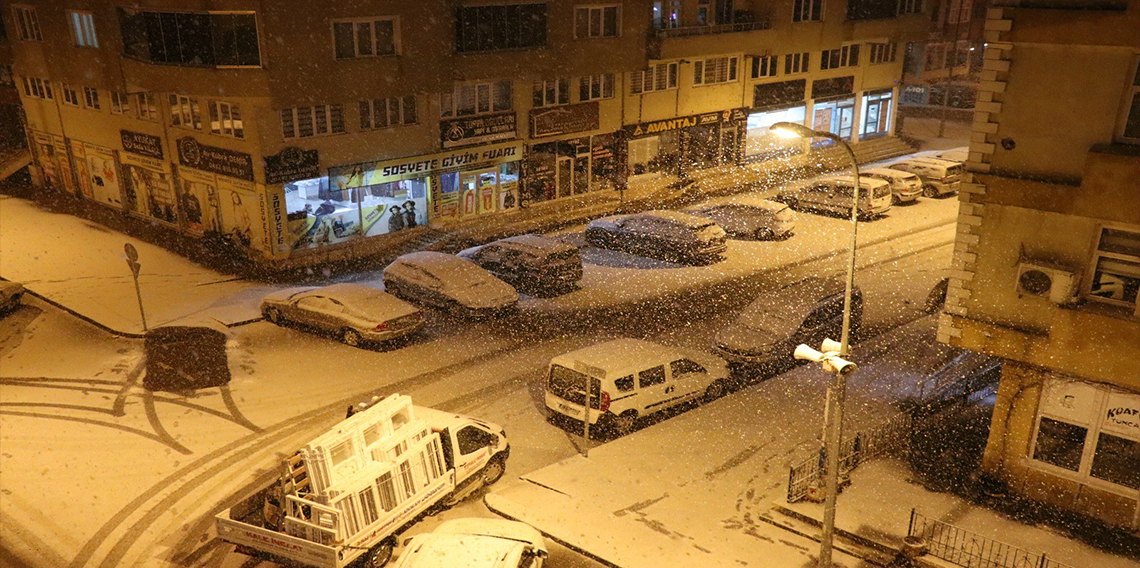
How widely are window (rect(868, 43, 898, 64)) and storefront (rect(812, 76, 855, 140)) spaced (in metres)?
2.10

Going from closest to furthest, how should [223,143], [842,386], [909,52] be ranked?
[842,386] → [223,143] → [909,52]

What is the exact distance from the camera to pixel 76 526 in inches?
610

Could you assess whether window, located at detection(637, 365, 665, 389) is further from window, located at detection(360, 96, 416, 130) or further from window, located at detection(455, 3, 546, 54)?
window, located at detection(455, 3, 546, 54)

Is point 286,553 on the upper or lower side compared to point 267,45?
lower

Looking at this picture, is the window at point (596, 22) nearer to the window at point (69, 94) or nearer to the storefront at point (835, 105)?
the storefront at point (835, 105)

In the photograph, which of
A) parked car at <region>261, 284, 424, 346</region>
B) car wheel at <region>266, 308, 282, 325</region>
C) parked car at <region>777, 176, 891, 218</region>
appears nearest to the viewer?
parked car at <region>261, 284, 424, 346</region>

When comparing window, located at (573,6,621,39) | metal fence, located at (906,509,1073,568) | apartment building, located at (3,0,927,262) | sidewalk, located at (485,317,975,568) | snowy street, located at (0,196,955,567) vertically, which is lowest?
snowy street, located at (0,196,955,567)

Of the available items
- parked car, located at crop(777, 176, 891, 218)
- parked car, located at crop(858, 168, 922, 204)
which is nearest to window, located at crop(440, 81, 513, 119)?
parked car, located at crop(777, 176, 891, 218)

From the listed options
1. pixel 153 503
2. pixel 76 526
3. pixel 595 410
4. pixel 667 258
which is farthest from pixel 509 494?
pixel 667 258

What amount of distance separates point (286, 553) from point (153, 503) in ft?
14.7

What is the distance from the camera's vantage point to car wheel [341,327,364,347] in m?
23.0

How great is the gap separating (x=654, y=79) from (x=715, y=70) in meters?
3.79

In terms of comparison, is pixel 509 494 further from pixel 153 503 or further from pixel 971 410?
pixel 971 410

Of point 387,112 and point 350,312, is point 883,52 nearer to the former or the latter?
point 387,112
